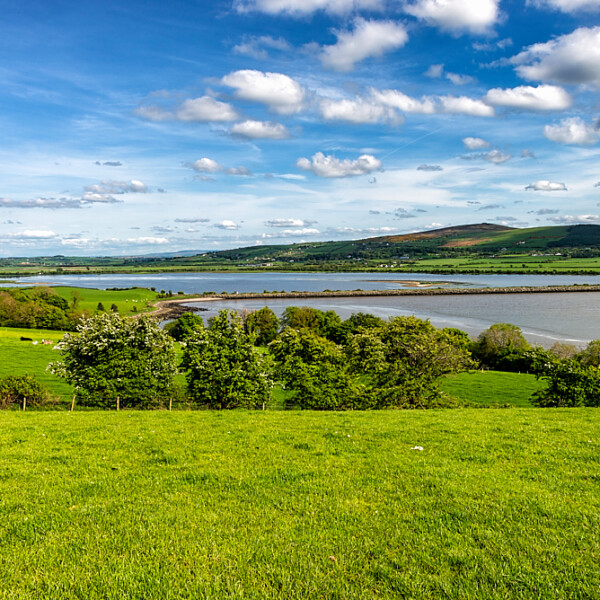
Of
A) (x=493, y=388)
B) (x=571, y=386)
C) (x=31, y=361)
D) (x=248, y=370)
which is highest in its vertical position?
(x=248, y=370)

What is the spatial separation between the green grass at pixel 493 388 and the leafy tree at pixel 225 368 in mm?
24723

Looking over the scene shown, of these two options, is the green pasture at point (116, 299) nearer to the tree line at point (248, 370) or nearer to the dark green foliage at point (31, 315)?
the dark green foliage at point (31, 315)

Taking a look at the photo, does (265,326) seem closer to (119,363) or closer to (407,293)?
(119,363)

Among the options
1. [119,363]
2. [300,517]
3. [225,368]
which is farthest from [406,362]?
[300,517]

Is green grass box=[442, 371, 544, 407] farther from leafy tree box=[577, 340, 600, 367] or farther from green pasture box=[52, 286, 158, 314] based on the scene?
green pasture box=[52, 286, 158, 314]

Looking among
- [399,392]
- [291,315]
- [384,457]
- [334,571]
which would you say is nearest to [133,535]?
[334,571]

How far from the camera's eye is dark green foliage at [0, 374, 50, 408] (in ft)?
93.2

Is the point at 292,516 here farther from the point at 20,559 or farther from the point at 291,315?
the point at 291,315

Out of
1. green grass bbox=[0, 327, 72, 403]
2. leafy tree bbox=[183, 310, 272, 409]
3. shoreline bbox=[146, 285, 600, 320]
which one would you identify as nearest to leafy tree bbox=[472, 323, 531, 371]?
leafy tree bbox=[183, 310, 272, 409]

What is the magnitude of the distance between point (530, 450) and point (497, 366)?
66883 millimetres

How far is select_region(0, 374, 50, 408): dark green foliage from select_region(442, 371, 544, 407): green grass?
121 feet

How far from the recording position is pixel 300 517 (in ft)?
24.1

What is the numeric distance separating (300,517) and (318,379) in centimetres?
2200

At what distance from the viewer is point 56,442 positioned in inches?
487
